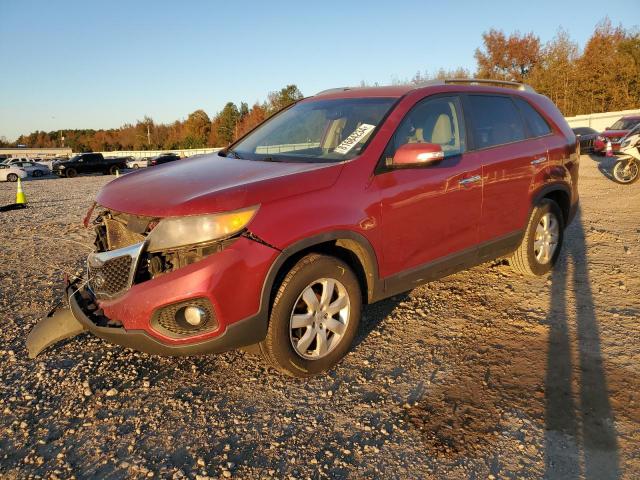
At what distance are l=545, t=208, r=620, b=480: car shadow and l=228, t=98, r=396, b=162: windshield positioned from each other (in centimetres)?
197

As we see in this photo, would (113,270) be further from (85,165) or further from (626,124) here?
(85,165)

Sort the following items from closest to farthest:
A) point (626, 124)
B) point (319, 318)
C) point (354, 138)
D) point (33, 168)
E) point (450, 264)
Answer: point (319, 318), point (354, 138), point (450, 264), point (626, 124), point (33, 168)

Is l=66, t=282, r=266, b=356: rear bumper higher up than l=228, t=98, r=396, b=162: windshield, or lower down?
lower down

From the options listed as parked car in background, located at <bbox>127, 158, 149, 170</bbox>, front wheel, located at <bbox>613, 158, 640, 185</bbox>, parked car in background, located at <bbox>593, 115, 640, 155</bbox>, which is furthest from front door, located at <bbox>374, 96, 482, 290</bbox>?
parked car in background, located at <bbox>127, 158, 149, 170</bbox>

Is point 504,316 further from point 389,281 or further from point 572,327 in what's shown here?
point 389,281

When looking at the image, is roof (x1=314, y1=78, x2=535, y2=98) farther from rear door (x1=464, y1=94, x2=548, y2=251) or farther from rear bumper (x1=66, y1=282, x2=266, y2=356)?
rear bumper (x1=66, y1=282, x2=266, y2=356)

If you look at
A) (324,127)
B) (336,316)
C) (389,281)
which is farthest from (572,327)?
(324,127)

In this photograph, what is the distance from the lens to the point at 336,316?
326 centimetres

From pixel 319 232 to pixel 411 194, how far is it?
86cm

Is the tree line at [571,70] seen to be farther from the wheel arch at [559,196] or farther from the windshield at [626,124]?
the wheel arch at [559,196]

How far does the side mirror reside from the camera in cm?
330

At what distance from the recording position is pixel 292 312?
2994 mm

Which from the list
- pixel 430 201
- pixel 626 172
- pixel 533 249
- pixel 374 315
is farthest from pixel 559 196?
pixel 626 172

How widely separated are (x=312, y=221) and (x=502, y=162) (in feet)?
7.04
